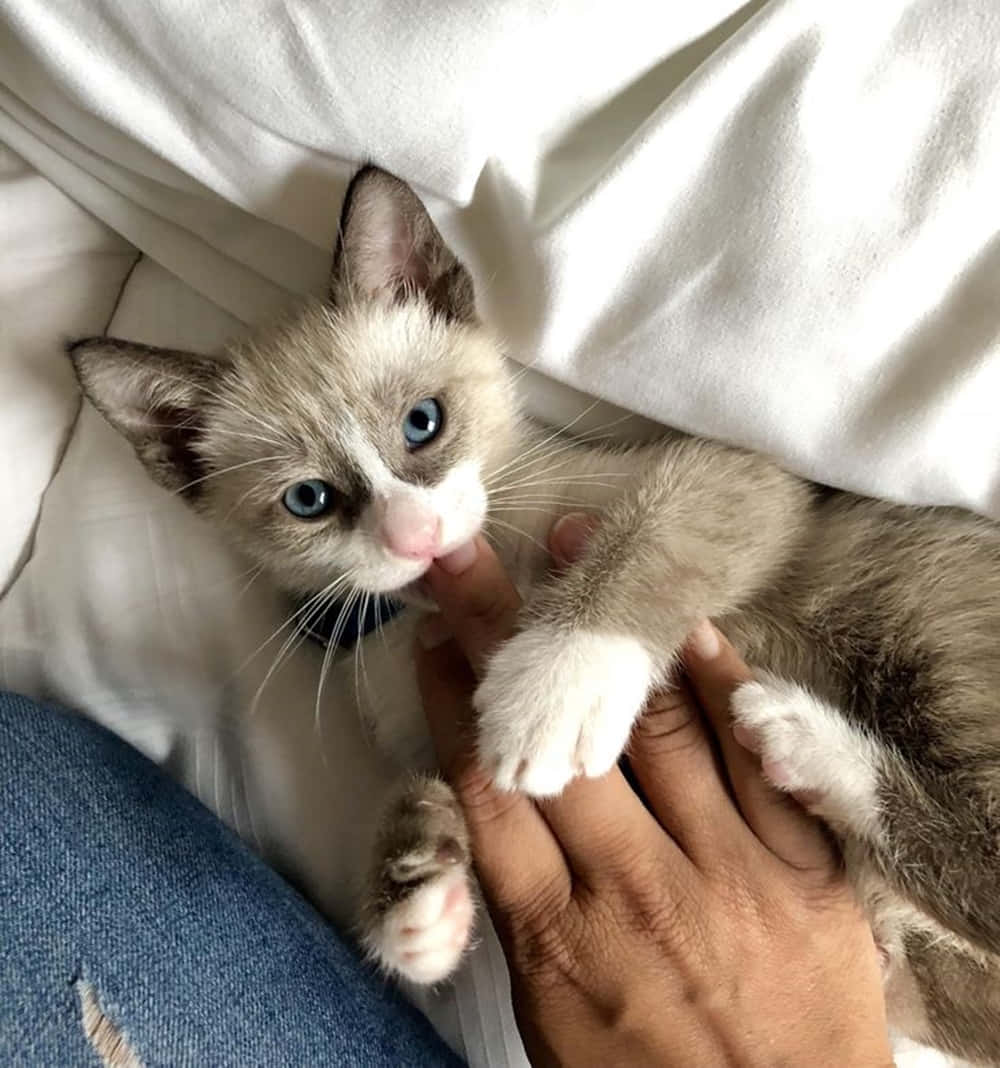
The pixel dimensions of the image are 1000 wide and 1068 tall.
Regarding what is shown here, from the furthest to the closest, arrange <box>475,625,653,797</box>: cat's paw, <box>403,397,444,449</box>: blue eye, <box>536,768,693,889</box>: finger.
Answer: <box>403,397,444,449</box>: blue eye → <box>536,768,693,889</box>: finger → <box>475,625,653,797</box>: cat's paw

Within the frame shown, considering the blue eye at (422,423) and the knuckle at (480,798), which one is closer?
the knuckle at (480,798)

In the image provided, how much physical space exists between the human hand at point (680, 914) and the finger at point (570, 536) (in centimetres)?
12

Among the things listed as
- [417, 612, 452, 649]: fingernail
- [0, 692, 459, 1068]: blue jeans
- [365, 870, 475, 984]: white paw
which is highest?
[417, 612, 452, 649]: fingernail

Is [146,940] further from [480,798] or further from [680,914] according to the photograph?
[680,914]

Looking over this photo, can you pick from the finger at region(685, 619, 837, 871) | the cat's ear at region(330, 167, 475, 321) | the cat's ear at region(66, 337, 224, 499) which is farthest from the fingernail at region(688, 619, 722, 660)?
the cat's ear at region(66, 337, 224, 499)

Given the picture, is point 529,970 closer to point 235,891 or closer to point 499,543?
point 235,891

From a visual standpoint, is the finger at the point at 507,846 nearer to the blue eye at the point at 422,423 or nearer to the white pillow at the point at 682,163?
the blue eye at the point at 422,423

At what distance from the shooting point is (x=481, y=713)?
2.90 ft

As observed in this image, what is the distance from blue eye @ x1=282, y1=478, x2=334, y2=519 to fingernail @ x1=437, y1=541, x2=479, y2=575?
6.2 inches

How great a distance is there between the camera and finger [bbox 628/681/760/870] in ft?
3.17

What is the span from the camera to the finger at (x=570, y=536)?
3.38ft

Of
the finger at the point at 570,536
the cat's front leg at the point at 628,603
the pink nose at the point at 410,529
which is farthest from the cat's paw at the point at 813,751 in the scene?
the pink nose at the point at 410,529

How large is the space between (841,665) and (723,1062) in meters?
0.42

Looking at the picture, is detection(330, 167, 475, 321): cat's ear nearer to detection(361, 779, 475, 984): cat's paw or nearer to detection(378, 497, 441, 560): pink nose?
detection(378, 497, 441, 560): pink nose
